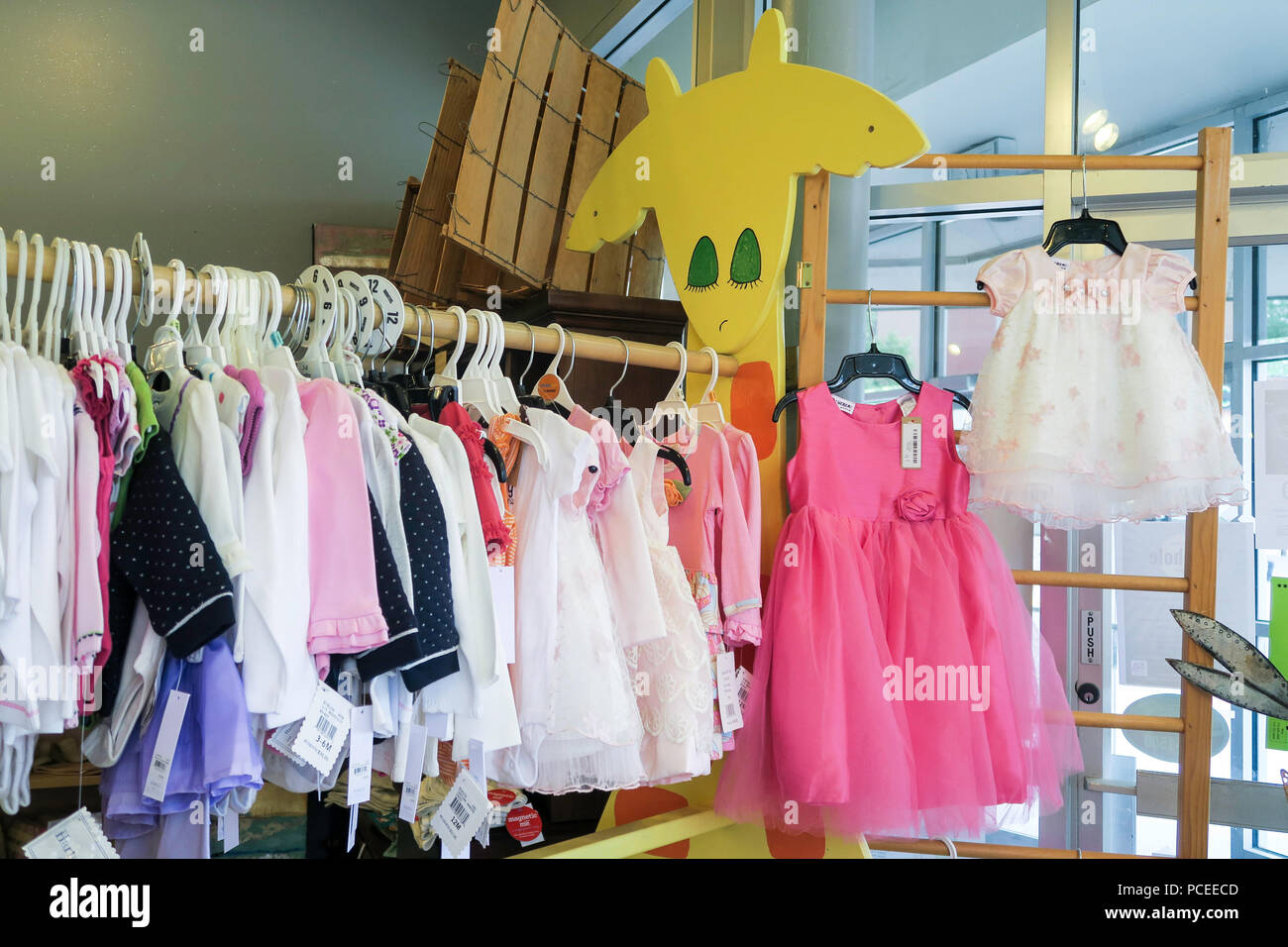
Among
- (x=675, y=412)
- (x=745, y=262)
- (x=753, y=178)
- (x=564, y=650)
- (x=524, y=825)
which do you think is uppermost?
(x=753, y=178)

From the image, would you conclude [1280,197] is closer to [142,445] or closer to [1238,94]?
[1238,94]

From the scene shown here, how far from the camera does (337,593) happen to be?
4.69 ft

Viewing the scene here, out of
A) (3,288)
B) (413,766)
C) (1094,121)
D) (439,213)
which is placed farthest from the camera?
(439,213)

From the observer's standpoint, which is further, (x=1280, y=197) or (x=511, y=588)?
(x=1280, y=197)

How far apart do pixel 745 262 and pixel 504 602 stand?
1.12 meters

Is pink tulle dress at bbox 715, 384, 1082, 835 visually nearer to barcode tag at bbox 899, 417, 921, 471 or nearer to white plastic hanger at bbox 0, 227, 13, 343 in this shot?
barcode tag at bbox 899, 417, 921, 471

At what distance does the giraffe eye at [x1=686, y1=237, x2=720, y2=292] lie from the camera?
95.5 inches

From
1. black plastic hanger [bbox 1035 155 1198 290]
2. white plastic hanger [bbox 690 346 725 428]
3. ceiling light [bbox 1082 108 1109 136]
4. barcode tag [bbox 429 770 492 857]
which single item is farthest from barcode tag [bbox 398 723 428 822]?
ceiling light [bbox 1082 108 1109 136]

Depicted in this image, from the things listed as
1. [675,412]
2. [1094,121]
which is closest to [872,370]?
[675,412]

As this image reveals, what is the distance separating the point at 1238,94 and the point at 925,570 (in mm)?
1773

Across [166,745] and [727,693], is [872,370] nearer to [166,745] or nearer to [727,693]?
[727,693]

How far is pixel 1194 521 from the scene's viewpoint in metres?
2.19
